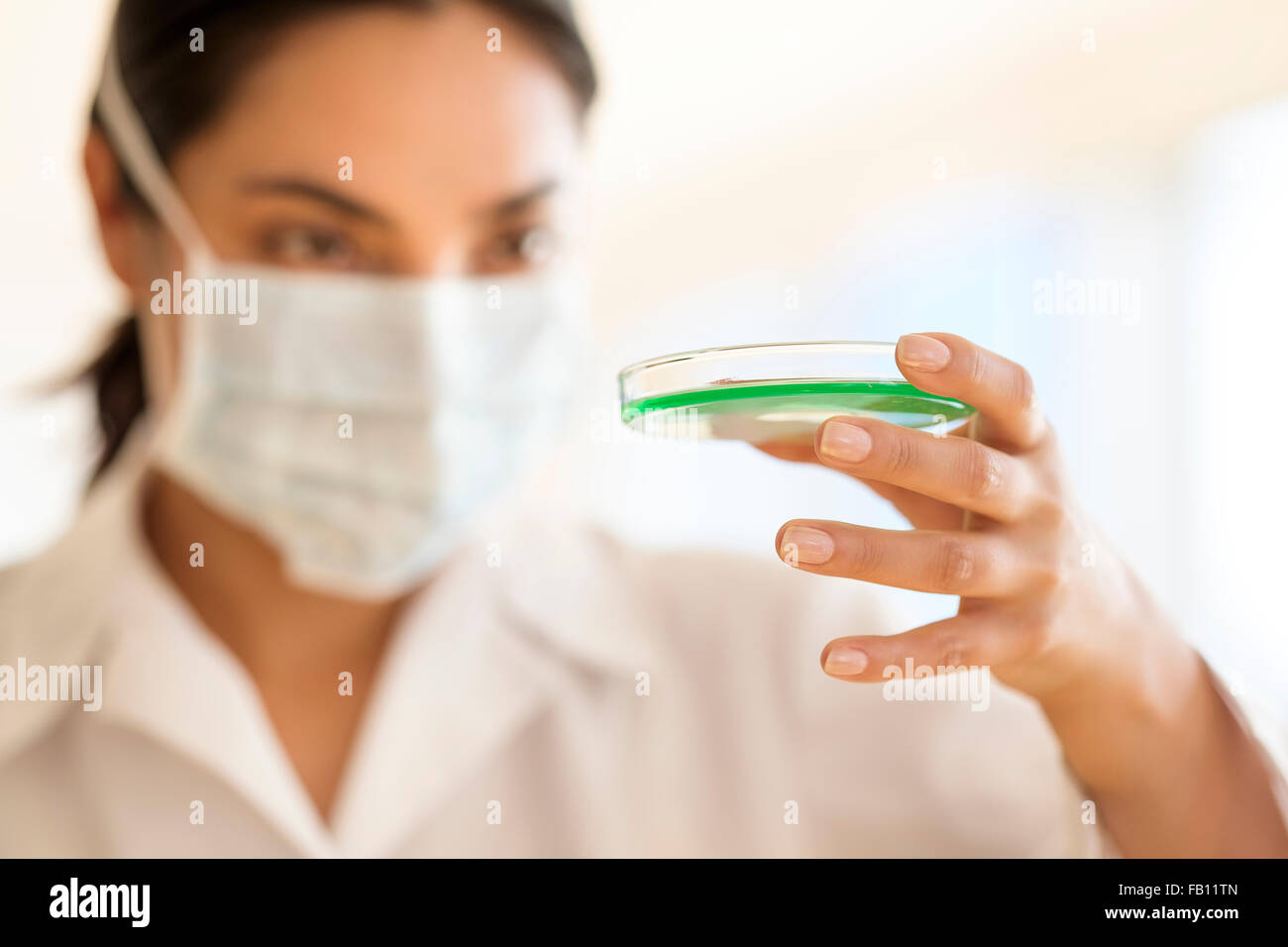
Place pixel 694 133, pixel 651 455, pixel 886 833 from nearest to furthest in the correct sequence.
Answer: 1. pixel 886 833
2. pixel 694 133
3. pixel 651 455

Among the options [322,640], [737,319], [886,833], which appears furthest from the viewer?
[737,319]

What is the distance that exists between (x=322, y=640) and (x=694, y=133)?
1.99 metres

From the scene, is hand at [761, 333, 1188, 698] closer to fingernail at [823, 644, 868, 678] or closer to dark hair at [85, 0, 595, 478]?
fingernail at [823, 644, 868, 678]

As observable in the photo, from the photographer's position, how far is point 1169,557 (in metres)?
2.09

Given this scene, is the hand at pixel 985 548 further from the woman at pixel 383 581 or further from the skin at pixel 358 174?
the skin at pixel 358 174

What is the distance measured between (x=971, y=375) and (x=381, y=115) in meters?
0.54

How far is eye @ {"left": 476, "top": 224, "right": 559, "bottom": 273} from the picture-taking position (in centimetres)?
82

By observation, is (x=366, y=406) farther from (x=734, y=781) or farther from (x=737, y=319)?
(x=737, y=319)

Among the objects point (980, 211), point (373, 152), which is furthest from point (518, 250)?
point (980, 211)

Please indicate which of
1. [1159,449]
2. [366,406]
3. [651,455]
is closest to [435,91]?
[366,406]

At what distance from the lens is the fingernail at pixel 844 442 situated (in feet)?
1.26

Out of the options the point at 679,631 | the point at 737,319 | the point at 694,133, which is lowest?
the point at 679,631

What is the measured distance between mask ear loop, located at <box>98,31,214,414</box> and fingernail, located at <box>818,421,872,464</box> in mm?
589

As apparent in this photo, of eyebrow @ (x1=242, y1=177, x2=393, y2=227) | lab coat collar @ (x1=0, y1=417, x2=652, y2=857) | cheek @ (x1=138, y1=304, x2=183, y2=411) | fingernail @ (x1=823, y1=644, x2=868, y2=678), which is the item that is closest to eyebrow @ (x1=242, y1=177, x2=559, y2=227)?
eyebrow @ (x1=242, y1=177, x2=393, y2=227)
